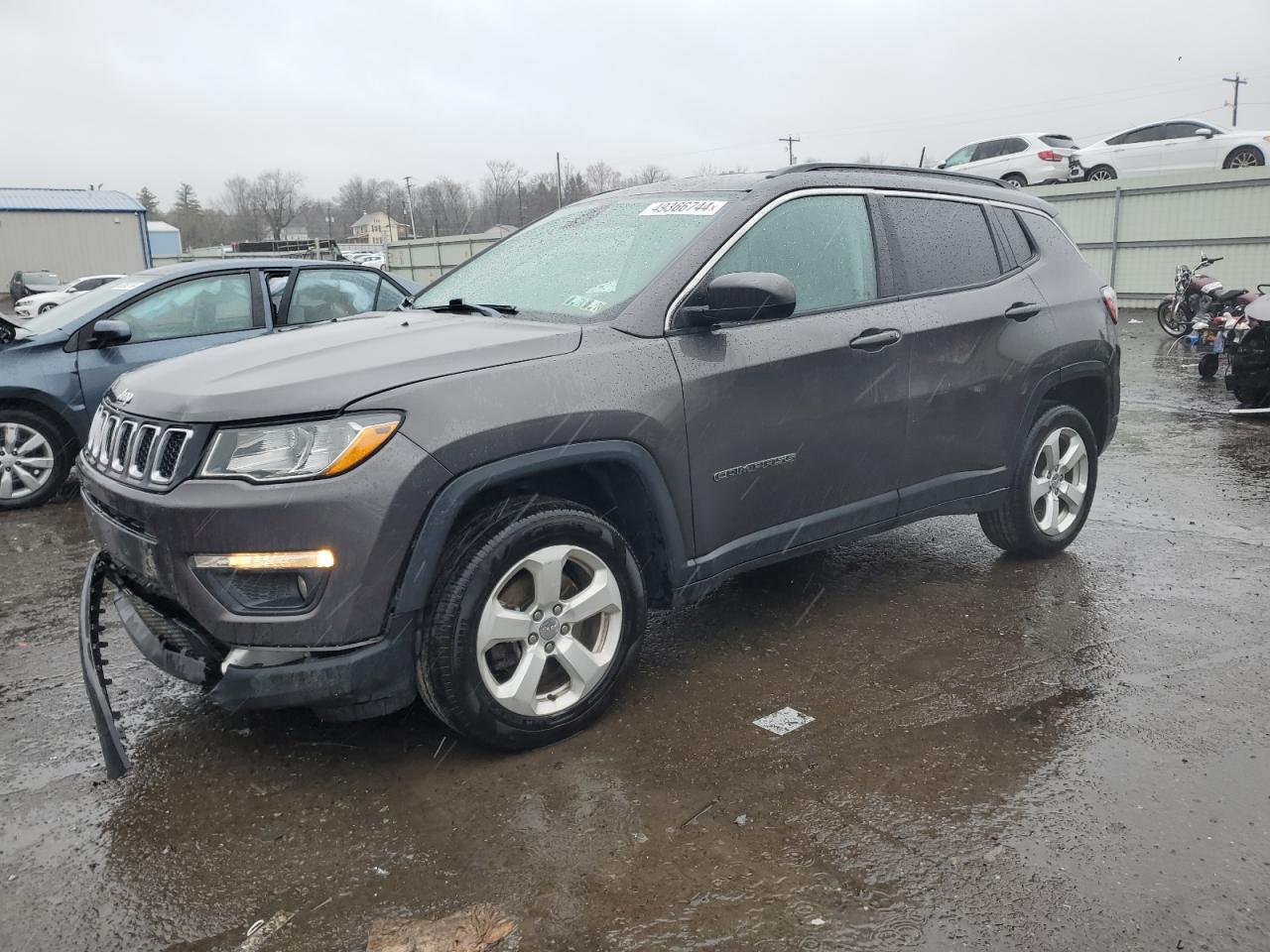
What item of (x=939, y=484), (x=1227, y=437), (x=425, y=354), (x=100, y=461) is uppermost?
(x=425, y=354)

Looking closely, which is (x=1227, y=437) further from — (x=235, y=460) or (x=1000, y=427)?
(x=235, y=460)

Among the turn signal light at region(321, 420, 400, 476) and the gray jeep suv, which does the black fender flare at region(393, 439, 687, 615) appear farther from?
the turn signal light at region(321, 420, 400, 476)

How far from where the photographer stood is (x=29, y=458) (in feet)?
22.3

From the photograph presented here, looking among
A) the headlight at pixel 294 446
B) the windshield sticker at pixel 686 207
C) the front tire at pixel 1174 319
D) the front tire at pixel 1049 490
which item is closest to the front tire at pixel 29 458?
the headlight at pixel 294 446

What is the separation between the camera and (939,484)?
439cm

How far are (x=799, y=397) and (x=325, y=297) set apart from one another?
4983 millimetres

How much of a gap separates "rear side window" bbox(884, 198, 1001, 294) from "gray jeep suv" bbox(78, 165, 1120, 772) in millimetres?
16

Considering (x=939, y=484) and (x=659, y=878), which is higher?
(x=939, y=484)

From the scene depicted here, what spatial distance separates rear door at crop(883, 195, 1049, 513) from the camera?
4223mm

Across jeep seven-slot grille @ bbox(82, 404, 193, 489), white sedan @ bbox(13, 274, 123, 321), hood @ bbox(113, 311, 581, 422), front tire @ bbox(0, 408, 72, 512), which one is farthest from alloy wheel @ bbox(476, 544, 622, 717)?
white sedan @ bbox(13, 274, 123, 321)

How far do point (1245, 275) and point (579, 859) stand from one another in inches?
703

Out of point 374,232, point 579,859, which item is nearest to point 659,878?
point 579,859

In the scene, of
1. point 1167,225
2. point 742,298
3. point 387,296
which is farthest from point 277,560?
point 1167,225

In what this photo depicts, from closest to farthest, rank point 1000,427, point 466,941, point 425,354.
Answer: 1. point 466,941
2. point 425,354
3. point 1000,427
